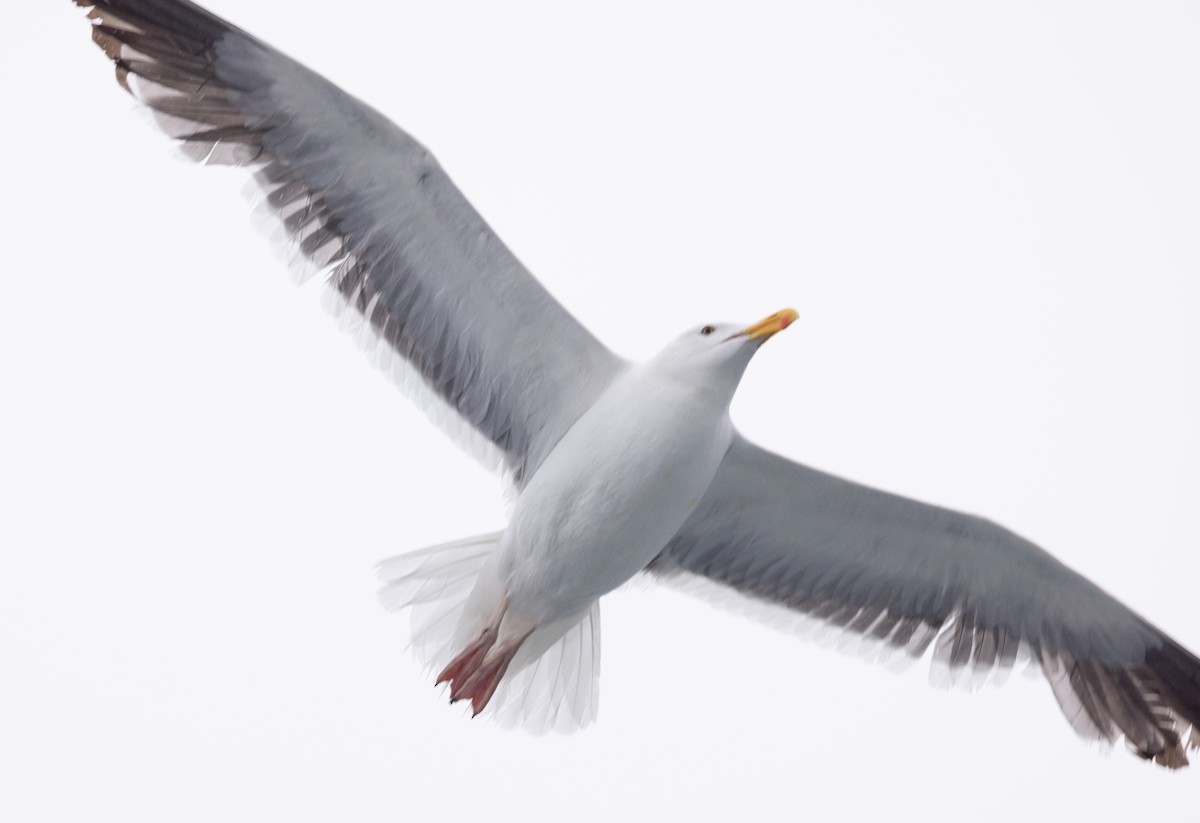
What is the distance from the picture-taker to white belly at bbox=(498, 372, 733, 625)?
6566mm

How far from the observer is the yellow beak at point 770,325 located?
21.2 ft

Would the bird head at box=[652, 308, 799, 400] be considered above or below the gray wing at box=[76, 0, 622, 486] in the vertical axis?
below

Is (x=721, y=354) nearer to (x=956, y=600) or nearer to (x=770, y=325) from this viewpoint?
(x=770, y=325)

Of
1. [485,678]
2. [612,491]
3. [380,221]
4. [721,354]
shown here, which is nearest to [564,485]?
[612,491]

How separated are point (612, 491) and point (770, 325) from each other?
918mm

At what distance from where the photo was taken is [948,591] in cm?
751

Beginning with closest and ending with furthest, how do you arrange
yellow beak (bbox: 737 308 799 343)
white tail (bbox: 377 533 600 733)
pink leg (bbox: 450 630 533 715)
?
1. yellow beak (bbox: 737 308 799 343)
2. pink leg (bbox: 450 630 533 715)
3. white tail (bbox: 377 533 600 733)

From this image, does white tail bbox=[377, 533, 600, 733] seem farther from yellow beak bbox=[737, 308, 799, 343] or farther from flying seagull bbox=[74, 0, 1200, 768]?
yellow beak bbox=[737, 308, 799, 343]

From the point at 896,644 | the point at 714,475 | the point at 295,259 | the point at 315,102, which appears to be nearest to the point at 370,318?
the point at 295,259

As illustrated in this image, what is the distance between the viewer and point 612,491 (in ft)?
21.6

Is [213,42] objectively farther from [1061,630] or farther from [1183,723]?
[1183,723]

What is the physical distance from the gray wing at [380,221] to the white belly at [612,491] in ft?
1.03

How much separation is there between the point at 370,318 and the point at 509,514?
1.03 m

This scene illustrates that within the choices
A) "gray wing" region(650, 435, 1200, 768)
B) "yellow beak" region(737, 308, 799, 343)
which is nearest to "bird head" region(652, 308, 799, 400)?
"yellow beak" region(737, 308, 799, 343)
